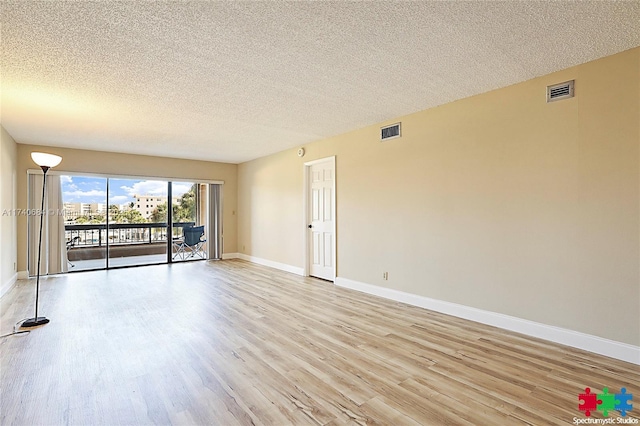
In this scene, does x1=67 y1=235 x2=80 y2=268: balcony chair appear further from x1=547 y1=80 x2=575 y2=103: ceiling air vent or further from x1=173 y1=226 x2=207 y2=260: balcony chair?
x1=547 y1=80 x2=575 y2=103: ceiling air vent

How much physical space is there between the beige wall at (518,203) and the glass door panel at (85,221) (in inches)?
221

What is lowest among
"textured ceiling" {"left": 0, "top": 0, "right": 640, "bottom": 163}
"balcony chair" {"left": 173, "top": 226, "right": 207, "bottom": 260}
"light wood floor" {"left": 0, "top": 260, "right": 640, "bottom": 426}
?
"light wood floor" {"left": 0, "top": 260, "right": 640, "bottom": 426}

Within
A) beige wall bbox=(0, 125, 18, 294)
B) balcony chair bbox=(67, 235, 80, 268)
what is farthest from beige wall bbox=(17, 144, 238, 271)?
balcony chair bbox=(67, 235, 80, 268)

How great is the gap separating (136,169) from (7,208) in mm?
2339

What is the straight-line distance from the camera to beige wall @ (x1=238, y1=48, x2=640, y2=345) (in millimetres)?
2664

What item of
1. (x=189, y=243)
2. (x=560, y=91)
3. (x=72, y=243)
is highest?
(x=560, y=91)

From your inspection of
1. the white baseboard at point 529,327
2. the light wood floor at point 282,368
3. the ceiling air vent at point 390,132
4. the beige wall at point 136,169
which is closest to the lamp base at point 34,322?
the light wood floor at point 282,368

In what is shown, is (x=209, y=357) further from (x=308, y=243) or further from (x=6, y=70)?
(x=308, y=243)

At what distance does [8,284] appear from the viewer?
5059 mm

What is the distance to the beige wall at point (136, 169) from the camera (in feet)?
19.3

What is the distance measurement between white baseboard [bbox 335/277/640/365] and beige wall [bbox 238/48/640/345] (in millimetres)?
66

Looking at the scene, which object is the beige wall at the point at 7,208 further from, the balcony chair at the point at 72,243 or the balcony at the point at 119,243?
the balcony at the point at 119,243

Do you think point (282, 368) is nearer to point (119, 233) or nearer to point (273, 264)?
point (273, 264)

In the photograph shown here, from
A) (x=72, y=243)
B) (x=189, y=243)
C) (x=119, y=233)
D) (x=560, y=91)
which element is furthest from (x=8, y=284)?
(x=560, y=91)
